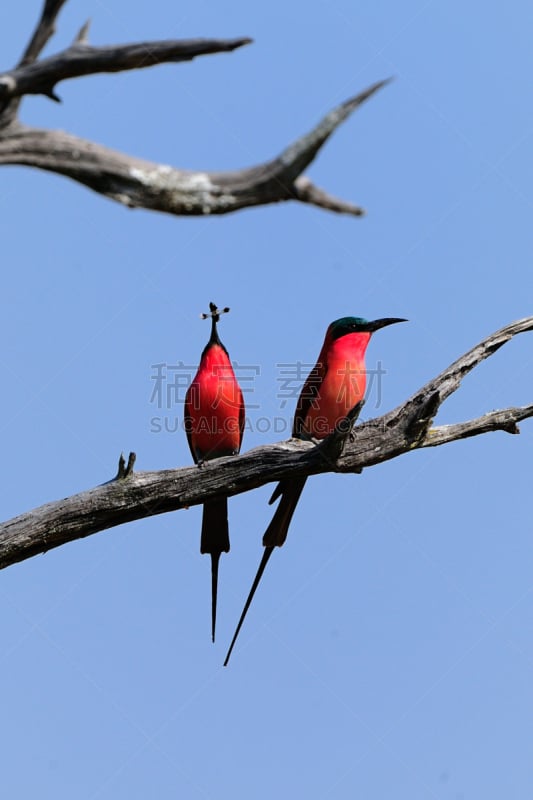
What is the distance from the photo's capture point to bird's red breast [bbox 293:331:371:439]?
19.6ft

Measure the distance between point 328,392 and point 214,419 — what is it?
0.82 meters

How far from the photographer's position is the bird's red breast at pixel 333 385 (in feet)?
19.6

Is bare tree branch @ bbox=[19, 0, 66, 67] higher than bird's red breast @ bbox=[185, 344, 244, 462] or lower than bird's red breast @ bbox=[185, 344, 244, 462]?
higher

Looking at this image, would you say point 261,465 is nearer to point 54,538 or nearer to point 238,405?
point 238,405

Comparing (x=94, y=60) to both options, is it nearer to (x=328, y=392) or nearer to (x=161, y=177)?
(x=161, y=177)

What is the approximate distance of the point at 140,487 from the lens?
575cm

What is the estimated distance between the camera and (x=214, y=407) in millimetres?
6262

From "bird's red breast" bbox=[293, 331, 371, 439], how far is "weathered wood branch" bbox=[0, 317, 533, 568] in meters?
0.31

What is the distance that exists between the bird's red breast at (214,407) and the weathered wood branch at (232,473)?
1.81 feet

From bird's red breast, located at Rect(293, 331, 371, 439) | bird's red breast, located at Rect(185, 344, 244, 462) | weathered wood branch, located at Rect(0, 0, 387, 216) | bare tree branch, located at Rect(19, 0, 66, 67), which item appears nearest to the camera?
weathered wood branch, located at Rect(0, 0, 387, 216)

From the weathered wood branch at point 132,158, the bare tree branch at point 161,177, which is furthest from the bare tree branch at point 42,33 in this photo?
the bare tree branch at point 161,177

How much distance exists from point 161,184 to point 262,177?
41cm

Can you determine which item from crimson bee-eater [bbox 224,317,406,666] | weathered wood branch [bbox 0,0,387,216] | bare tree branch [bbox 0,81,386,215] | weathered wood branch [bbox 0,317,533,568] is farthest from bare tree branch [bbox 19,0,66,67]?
crimson bee-eater [bbox 224,317,406,666]

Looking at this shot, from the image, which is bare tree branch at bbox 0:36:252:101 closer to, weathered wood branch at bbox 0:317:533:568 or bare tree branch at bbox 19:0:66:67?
bare tree branch at bbox 19:0:66:67
